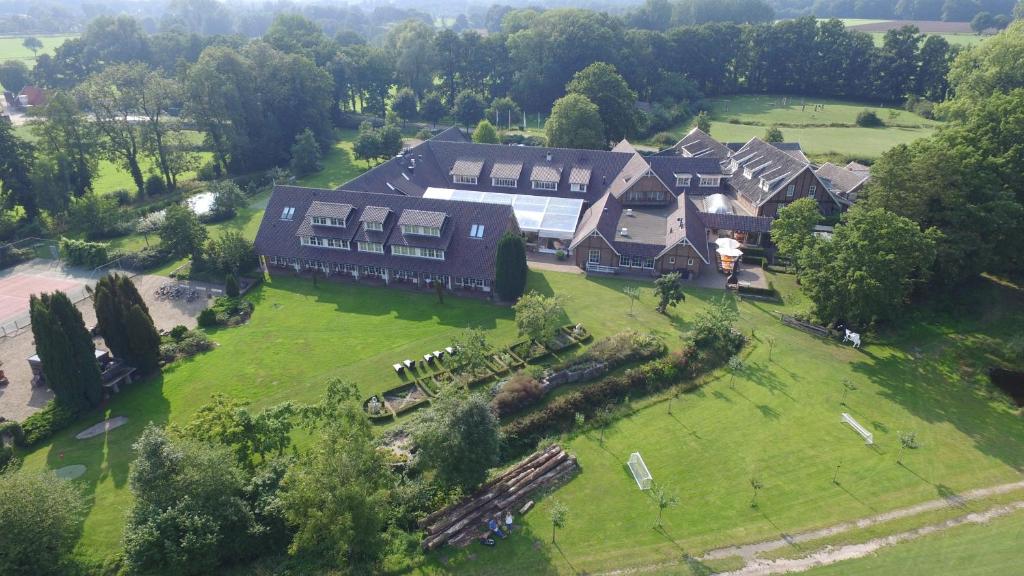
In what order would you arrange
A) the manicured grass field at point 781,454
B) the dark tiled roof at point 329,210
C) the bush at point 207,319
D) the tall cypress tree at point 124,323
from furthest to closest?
1. the dark tiled roof at point 329,210
2. the bush at point 207,319
3. the tall cypress tree at point 124,323
4. the manicured grass field at point 781,454

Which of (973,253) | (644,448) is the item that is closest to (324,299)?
(644,448)

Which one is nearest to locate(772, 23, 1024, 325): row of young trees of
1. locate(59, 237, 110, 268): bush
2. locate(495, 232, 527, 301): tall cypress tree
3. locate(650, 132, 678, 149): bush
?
locate(495, 232, 527, 301): tall cypress tree

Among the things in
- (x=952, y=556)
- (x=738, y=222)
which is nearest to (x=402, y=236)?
(x=738, y=222)

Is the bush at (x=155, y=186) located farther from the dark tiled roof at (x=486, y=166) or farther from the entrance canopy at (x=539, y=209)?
the entrance canopy at (x=539, y=209)

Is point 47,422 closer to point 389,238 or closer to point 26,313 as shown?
point 26,313

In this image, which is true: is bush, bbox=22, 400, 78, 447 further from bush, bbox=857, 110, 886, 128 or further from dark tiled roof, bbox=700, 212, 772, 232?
bush, bbox=857, 110, 886, 128

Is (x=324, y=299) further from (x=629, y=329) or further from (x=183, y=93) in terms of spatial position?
(x=183, y=93)

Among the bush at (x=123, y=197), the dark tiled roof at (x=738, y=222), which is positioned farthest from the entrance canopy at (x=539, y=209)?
the bush at (x=123, y=197)

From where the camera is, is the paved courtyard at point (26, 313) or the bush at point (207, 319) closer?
the paved courtyard at point (26, 313)
